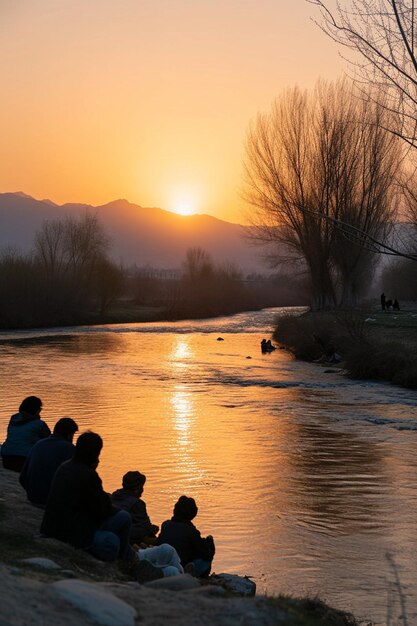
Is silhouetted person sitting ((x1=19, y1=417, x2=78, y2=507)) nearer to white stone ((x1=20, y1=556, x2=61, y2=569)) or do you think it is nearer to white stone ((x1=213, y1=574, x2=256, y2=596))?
white stone ((x1=20, y1=556, x2=61, y2=569))

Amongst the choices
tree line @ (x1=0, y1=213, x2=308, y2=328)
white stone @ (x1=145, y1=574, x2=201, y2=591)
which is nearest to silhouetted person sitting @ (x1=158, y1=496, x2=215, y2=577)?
white stone @ (x1=145, y1=574, x2=201, y2=591)

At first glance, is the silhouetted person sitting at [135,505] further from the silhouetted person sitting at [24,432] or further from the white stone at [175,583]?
the white stone at [175,583]

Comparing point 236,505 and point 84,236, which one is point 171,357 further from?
point 84,236

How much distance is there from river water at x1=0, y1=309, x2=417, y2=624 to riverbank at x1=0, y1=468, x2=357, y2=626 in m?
2.22

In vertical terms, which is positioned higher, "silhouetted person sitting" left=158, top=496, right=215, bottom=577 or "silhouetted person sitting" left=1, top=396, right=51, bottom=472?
"silhouetted person sitting" left=1, top=396, right=51, bottom=472

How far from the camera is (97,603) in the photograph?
505 cm

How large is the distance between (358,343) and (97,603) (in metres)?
25.1

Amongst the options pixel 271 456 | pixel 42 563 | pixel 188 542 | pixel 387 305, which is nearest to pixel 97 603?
pixel 42 563

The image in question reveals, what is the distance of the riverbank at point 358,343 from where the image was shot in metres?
26.7

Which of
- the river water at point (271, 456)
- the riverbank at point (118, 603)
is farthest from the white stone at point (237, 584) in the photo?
the riverbank at point (118, 603)

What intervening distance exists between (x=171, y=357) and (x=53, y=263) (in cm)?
4570

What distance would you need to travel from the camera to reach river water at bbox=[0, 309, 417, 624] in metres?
9.20

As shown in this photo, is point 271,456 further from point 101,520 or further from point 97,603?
point 97,603

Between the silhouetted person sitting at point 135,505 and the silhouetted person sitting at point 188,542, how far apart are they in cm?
67
